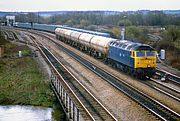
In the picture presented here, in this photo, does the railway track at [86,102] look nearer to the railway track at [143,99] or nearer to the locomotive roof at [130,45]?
the railway track at [143,99]

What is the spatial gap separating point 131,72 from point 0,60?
16651 mm

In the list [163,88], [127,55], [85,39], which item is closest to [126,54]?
[127,55]

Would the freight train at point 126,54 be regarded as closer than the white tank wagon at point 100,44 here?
Yes

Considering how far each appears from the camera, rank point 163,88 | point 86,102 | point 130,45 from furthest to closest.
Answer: point 130,45
point 163,88
point 86,102

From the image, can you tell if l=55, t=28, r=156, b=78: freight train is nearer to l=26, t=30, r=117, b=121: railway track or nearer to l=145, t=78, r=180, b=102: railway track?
l=145, t=78, r=180, b=102: railway track

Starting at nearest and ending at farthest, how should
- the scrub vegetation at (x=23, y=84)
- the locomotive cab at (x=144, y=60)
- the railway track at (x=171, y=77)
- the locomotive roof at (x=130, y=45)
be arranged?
the scrub vegetation at (x=23, y=84) < the railway track at (x=171, y=77) < the locomotive cab at (x=144, y=60) < the locomotive roof at (x=130, y=45)

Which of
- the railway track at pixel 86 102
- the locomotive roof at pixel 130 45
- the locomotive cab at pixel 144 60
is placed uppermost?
the locomotive roof at pixel 130 45

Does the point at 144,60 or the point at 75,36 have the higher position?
the point at 75,36

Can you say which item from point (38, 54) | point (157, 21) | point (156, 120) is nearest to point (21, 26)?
point (157, 21)

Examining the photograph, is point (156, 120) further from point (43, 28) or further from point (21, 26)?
point (21, 26)

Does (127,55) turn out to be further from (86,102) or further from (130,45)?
(86,102)

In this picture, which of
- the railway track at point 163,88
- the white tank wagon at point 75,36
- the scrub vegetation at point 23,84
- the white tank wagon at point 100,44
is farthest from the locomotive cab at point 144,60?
the white tank wagon at point 75,36

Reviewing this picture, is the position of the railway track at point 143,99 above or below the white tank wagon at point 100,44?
below

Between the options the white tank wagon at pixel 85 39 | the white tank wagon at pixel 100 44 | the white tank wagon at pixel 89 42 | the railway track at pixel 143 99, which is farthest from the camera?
the white tank wagon at pixel 85 39
